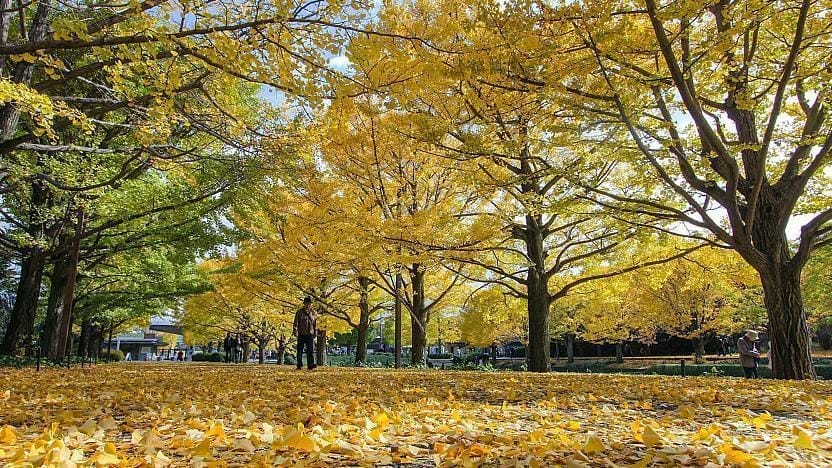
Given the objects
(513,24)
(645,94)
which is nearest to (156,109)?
(513,24)

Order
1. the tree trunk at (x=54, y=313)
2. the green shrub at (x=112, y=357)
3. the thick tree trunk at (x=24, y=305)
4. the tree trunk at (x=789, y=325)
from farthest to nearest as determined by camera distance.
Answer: the green shrub at (x=112, y=357), the tree trunk at (x=54, y=313), the thick tree trunk at (x=24, y=305), the tree trunk at (x=789, y=325)

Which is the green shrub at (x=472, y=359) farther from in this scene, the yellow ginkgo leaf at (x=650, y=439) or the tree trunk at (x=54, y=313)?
the yellow ginkgo leaf at (x=650, y=439)

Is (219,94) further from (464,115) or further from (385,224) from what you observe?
(464,115)

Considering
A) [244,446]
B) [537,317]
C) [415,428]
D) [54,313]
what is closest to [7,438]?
[244,446]

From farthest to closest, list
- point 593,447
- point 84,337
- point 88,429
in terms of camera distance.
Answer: point 84,337 < point 88,429 < point 593,447

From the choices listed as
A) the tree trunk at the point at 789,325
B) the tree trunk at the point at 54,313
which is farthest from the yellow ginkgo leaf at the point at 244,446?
the tree trunk at the point at 54,313

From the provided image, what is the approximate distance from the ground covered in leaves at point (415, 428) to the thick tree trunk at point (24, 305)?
9809 millimetres

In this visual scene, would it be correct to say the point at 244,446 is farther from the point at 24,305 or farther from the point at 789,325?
the point at 24,305

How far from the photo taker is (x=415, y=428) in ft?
9.51

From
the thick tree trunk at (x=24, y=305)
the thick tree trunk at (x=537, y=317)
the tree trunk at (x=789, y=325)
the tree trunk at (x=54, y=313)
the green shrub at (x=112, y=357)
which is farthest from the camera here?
the green shrub at (x=112, y=357)

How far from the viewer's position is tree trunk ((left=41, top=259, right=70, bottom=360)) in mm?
13781

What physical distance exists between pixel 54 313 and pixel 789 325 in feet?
55.3

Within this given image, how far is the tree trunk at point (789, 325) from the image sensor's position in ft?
23.8

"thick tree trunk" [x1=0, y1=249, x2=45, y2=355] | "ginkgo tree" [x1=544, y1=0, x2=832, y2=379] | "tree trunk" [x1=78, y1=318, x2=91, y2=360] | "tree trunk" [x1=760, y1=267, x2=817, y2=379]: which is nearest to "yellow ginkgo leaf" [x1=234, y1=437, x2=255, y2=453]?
"ginkgo tree" [x1=544, y1=0, x2=832, y2=379]
